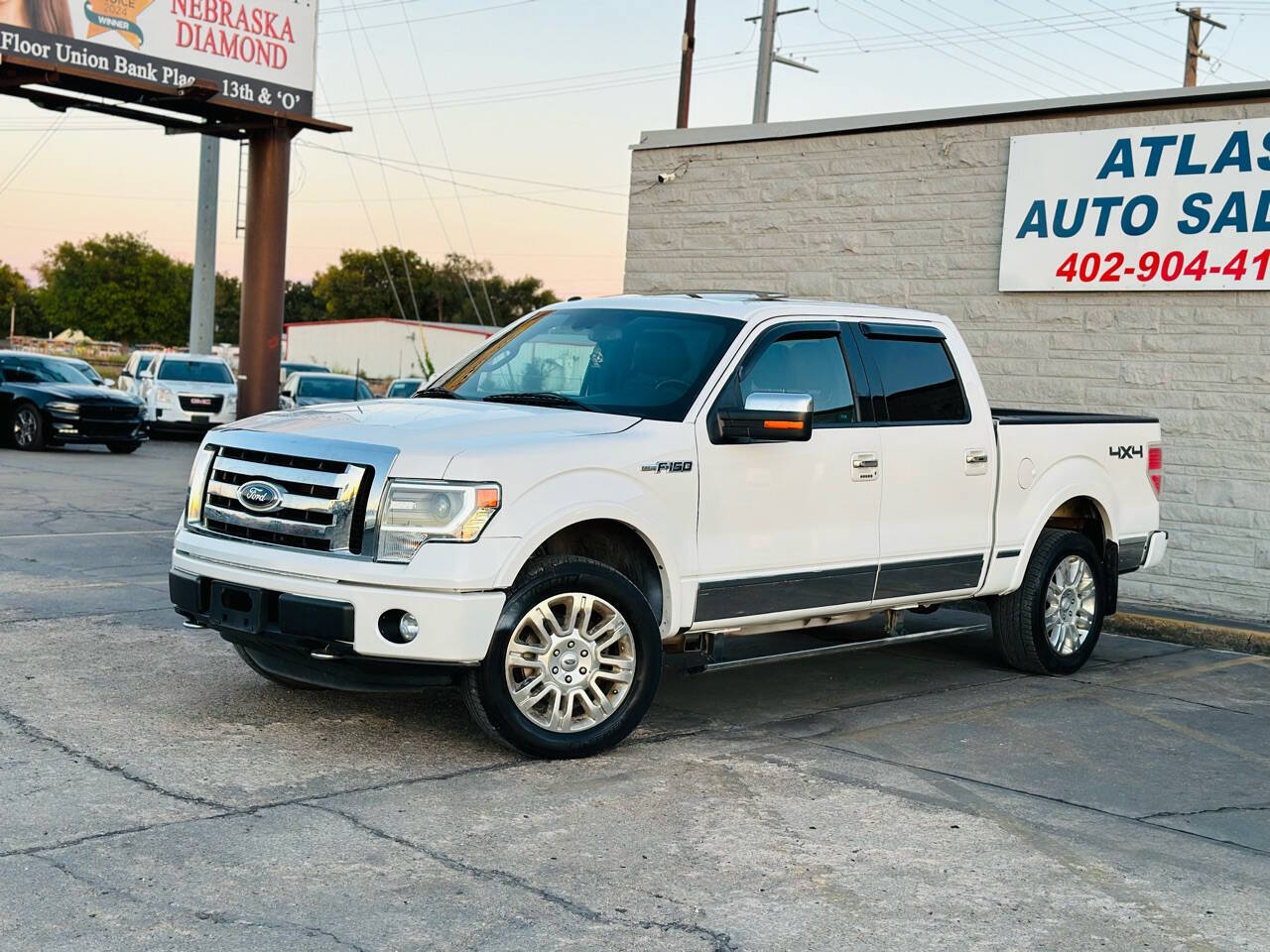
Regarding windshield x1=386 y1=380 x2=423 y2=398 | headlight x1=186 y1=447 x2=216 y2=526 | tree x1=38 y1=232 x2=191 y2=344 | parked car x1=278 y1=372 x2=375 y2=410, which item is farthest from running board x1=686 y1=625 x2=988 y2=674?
tree x1=38 y1=232 x2=191 y2=344

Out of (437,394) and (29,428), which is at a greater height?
(437,394)

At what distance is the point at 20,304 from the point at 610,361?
131992 mm

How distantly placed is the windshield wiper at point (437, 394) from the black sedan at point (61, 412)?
1695 cm

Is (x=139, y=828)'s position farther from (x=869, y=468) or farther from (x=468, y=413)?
(x=869, y=468)

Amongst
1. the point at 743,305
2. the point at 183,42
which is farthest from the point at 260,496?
the point at 183,42

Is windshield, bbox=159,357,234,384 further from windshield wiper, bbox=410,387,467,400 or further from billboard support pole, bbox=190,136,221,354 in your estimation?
windshield wiper, bbox=410,387,467,400

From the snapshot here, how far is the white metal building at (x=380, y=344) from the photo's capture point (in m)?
82.4

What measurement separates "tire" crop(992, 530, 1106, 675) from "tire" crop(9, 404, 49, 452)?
709 inches

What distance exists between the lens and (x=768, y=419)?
6566 millimetres

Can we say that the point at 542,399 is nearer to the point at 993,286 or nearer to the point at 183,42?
the point at 993,286

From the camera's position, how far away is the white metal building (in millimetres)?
82375

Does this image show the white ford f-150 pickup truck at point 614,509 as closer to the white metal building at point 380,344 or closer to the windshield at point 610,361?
the windshield at point 610,361

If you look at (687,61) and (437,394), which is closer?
(437,394)

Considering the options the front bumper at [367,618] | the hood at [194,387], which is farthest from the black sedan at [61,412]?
the front bumper at [367,618]
